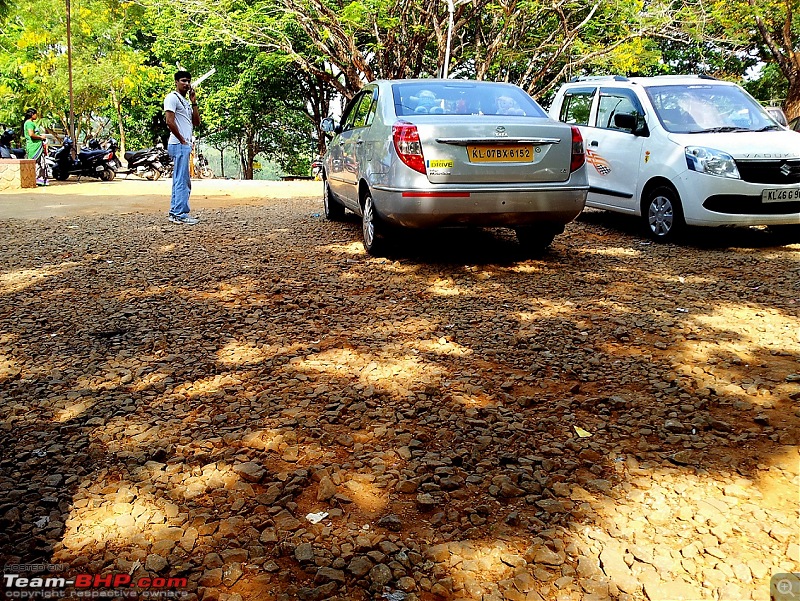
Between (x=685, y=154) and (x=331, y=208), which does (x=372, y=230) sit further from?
(x=685, y=154)

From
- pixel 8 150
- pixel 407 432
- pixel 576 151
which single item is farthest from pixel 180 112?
pixel 8 150

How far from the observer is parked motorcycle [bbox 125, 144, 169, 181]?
21.2 m

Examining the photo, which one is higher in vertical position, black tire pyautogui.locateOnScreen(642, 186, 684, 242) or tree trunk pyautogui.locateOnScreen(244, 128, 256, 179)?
tree trunk pyautogui.locateOnScreen(244, 128, 256, 179)

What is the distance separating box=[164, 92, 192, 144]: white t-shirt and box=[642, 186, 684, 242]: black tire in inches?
228

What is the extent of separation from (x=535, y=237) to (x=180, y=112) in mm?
4967

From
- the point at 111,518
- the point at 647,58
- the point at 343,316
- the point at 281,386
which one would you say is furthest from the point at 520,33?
the point at 111,518

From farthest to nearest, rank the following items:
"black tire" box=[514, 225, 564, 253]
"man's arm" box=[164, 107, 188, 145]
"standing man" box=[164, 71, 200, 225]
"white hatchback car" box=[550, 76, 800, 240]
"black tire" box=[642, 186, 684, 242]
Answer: "standing man" box=[164, 71, 200, 225] < "man's arm" box=[164, 107, 188, 145] < "black tire" box=[642, 186, 684, 242] < "white hatchback car" box=[550, 76, 800, 240] < "black tire" box=[514, 225, 564, 253]

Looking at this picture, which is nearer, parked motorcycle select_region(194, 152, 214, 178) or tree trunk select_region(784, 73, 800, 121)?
tree trunk select_region(784, 73, 800, 121)

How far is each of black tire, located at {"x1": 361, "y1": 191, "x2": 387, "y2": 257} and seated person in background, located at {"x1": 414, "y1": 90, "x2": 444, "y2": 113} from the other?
95cm

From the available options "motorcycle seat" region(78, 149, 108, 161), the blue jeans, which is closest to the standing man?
the blue jeans

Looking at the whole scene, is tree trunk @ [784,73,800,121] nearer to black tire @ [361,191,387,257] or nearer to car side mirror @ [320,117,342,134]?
car side mirror @ [320,117,342,134]

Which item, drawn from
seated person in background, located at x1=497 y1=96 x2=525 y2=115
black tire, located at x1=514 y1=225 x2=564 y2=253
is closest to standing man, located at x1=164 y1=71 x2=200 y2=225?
seated person in background, located at x1=497 y1=96 x2=525 y2=115

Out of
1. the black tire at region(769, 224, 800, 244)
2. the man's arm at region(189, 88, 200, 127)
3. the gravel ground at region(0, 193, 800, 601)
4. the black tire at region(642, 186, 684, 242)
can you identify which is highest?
the man's arm at region(189, 88, 200, 127)

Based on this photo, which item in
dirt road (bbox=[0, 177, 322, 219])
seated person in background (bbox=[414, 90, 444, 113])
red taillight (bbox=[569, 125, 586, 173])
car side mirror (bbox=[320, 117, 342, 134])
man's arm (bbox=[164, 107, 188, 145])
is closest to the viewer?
red taillight (bbox=[569, 125, 586, 173])
